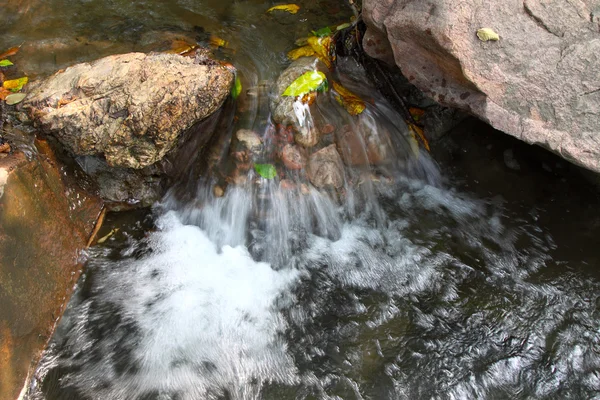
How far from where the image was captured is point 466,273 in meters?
3.57

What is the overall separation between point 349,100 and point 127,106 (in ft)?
6.61

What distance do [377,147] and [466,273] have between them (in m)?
1.42

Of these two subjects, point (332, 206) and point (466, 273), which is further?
point (332, 206)

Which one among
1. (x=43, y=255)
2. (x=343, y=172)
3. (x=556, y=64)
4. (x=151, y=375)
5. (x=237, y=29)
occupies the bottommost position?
(x=151, y=375)

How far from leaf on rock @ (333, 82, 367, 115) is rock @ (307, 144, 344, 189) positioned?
44 cm

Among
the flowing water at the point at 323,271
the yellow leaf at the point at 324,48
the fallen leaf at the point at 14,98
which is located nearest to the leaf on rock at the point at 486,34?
the flowing water at the point at 323,271

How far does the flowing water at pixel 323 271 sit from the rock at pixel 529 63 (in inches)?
45.8

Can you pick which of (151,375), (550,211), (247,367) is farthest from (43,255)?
(550,211)

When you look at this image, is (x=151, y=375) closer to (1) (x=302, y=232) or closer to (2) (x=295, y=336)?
(2) (x=295, y=336)

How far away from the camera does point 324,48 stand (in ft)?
14.3

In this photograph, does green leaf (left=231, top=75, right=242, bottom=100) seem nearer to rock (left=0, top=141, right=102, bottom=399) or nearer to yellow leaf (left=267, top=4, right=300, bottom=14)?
yellow leaf (left=267, top=4, right=300, bottom=14)

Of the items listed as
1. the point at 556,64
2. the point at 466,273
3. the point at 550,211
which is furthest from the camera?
the point at 550,211

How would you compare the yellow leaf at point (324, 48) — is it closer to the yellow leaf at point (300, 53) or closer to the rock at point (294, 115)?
the yellow leaf at point (300, 53)

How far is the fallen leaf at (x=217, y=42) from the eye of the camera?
174 inches
